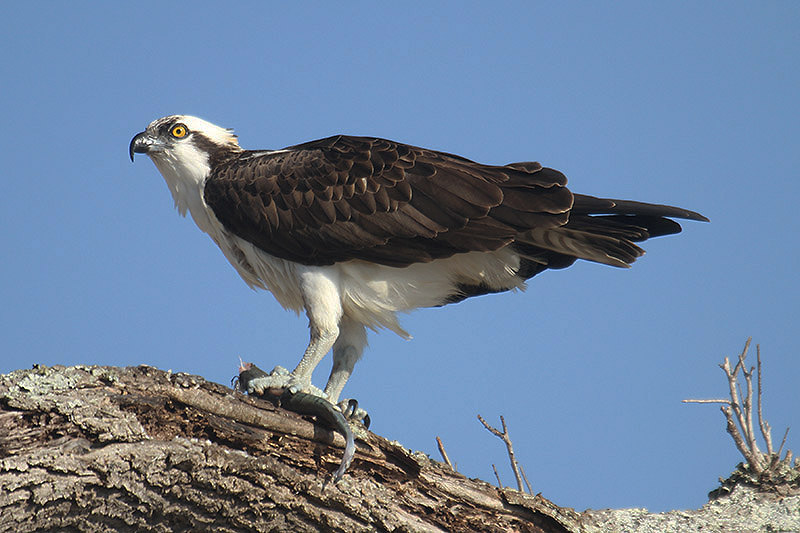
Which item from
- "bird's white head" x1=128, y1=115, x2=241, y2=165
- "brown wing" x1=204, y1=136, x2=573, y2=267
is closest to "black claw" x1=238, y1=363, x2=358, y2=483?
"brown wing" x1=204, y1=136, x2=573, y2=267

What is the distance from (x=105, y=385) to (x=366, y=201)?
6.99ft

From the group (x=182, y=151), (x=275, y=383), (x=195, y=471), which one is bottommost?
(x=195, y=471)

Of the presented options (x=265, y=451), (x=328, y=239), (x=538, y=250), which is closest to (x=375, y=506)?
(x=265, y=451)

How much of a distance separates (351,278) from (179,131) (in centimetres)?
172

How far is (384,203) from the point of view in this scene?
5.07 metres

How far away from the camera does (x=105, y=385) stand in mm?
3490

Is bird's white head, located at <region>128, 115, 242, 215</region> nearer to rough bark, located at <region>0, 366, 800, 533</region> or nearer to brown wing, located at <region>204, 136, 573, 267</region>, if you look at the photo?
brown wing, located at <region>204, 136, 573, 267</region>

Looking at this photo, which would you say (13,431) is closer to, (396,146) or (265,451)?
(265,451)

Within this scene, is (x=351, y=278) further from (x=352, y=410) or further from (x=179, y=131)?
(x=179, y=131)

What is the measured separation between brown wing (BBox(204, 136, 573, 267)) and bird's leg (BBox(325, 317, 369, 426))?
62 centimetres

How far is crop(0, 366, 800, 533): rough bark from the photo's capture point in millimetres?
3211

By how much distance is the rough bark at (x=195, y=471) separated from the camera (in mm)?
3201

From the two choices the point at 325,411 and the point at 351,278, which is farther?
the point at 351,278

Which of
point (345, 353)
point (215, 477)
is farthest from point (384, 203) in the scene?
point (215, 477)
